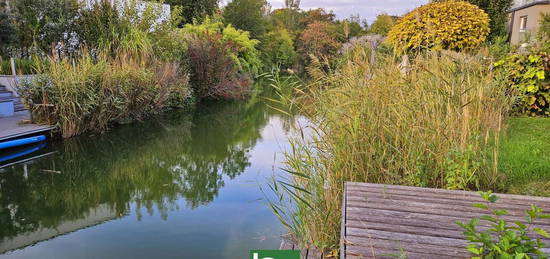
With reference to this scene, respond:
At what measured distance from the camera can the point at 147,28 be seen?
10.7 meters

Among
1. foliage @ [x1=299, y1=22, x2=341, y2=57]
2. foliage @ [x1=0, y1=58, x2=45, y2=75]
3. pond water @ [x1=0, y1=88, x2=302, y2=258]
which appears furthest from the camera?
foliage @ [x1=0, y1=58, x2=45, y2=75]

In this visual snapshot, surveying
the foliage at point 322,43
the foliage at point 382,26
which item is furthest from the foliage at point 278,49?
the foliage at point 382,26

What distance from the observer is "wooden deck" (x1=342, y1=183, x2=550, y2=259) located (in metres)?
1.52

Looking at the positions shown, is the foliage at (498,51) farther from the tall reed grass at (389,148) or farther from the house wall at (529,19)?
the house wall at (529,19)

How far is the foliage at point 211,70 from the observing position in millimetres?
11875

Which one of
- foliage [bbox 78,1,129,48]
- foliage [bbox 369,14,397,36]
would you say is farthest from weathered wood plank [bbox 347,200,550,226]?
foliage [bbox 369,14,397,36]

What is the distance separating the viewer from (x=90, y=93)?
6.90 meters

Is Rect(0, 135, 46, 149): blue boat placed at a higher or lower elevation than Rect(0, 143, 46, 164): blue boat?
higher

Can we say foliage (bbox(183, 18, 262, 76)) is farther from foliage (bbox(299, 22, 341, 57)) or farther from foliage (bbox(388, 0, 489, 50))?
foliage (bbox(388, 0, 489, 50))

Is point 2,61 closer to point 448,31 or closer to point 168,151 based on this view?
point 168,151

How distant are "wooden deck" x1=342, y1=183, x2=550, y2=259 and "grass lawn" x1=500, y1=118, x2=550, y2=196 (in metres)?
0.94

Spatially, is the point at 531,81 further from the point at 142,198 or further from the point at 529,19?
the point at 529,19

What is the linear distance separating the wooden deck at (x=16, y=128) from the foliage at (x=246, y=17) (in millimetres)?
16401

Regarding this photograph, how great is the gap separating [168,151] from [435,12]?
547 centimetres
